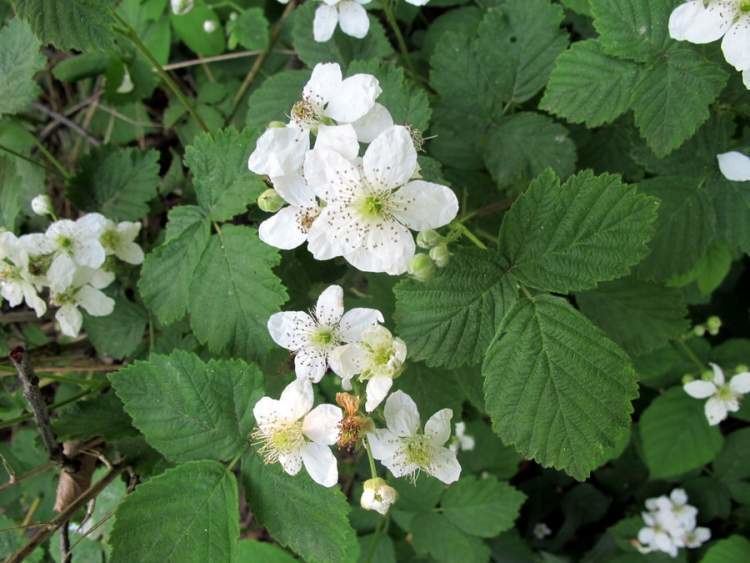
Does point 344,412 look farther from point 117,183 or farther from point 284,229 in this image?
point 117,183

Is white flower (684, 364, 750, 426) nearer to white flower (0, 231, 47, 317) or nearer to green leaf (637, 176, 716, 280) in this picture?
green leaf (637, 176, 716, 280)

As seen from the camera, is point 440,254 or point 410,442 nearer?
point 440,254

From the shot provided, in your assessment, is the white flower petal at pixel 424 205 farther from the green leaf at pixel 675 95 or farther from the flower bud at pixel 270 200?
the green leaf at pixel 675 95

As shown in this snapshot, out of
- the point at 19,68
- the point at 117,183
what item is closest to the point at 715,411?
the point at 117,183

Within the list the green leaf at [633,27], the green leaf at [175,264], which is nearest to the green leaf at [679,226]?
the green leaf at [633,27]

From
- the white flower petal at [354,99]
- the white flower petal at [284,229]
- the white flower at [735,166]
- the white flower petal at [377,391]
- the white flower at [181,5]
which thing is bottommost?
the white flower petal at [377,391]

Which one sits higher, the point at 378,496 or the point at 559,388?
the point at 559,388

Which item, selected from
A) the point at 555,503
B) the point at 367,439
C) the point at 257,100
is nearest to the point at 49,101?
the point at 257,100
